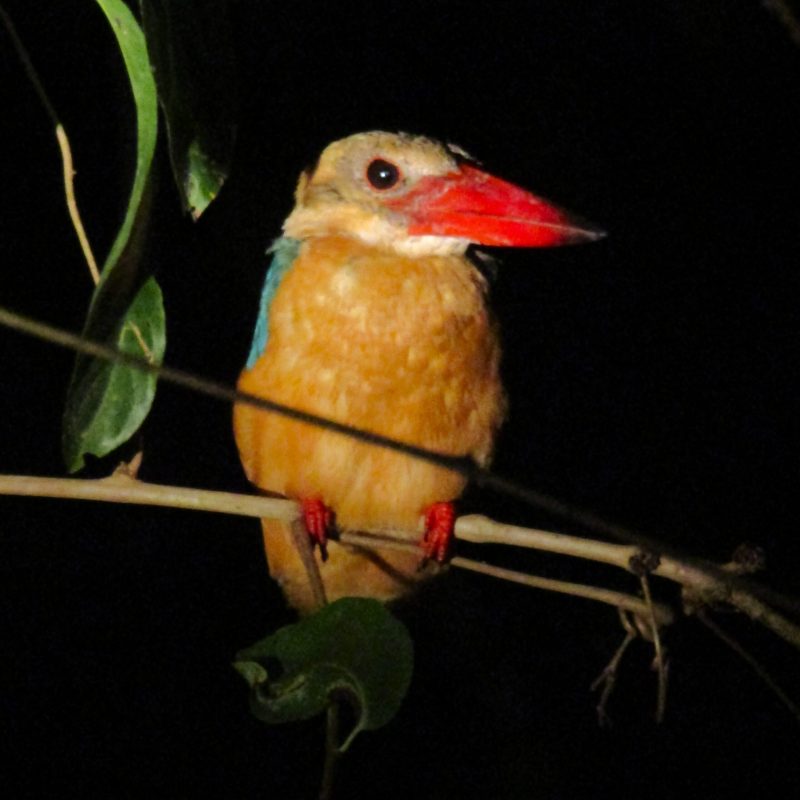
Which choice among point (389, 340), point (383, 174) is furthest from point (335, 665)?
point (383, 174)

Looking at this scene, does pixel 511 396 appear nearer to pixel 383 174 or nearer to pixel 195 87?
pixel 383 174

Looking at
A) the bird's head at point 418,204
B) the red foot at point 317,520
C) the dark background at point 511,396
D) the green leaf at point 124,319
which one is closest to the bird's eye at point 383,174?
the bird's head at point 418,204

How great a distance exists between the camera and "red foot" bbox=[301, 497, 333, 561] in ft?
5.28

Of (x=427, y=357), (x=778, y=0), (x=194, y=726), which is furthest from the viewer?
(x=194, y=726)

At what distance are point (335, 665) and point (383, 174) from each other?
3.24ft

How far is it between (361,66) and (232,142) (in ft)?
4.40

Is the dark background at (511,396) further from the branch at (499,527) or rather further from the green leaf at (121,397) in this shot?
the green leaf at (121,397)

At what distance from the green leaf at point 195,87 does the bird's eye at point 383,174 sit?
77cm

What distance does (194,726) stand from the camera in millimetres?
2053

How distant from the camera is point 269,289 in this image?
5.60ft

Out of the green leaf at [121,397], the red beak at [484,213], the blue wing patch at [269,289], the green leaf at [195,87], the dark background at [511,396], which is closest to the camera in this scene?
the green leaf at [195,87]

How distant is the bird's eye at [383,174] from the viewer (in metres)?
1.71

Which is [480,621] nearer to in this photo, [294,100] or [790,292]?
[790,292]

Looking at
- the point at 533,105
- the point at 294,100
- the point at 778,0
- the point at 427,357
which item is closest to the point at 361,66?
the point at 294,100
